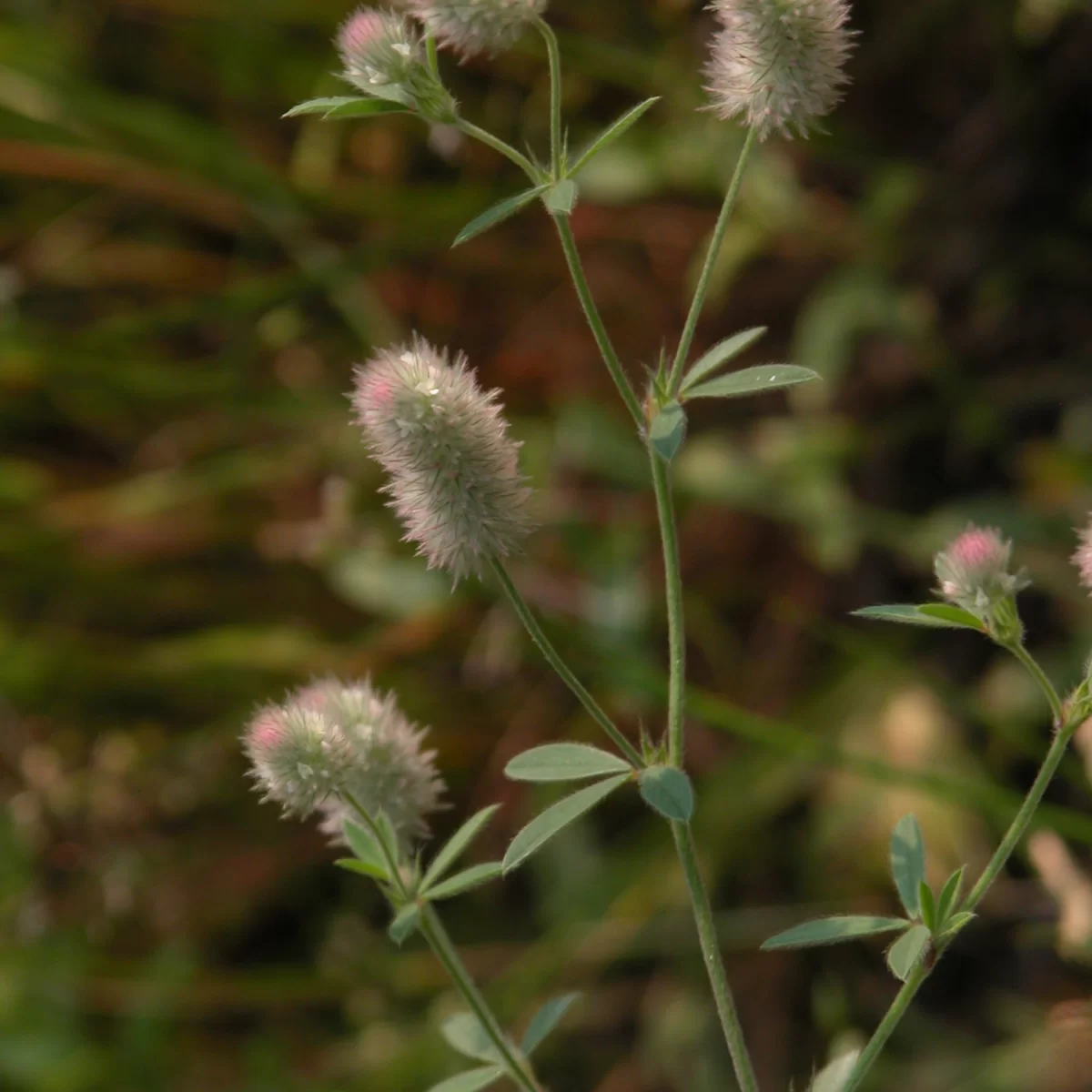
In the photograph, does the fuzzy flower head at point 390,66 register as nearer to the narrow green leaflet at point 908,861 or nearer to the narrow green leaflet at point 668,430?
the narrow green leaflet at point 668,430

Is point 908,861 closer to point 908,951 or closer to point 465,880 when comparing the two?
point 908,951

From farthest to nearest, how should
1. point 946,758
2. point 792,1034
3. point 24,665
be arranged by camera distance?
point 24,665 → point 792,1034 → point 946,758

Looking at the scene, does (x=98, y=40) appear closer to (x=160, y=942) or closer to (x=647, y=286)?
(x=647, y=286)

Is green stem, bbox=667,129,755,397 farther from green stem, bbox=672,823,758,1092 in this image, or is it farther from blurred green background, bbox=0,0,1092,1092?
blurred green background, bbox=0,0,1092,1092

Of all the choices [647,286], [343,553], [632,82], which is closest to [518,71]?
[632,82]

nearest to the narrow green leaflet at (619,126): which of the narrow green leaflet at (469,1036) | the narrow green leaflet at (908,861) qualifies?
the narrow green leaflet at (908,861)

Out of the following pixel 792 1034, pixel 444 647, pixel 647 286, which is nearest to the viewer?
pixel 792 1034
